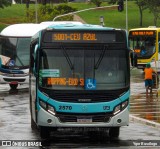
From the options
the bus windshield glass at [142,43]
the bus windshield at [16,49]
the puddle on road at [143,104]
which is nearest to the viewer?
the puddle on road at [143,104]

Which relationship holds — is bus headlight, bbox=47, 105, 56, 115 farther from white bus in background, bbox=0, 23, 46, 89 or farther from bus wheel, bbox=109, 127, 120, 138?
white bus in background, bbox=0, 23, 46, 89

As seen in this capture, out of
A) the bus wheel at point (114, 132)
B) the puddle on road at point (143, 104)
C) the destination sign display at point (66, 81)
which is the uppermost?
the destination sign display at point (66, 81)

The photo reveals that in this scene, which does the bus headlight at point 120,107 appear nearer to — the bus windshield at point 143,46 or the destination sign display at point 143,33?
the destination sign display at point 143,33

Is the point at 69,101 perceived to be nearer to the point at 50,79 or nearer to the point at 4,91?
the point at 50,79

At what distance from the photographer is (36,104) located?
61.5ft

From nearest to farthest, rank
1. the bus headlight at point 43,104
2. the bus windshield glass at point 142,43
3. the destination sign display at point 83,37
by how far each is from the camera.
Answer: the bus headlight at point 43,104 → the destination sign display at point 83,37 → the bus windshield glass at point 142,43

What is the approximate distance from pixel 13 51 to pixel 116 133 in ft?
68.3

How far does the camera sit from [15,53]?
130ft

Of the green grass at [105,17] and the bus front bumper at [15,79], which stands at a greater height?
the bus front bumper at [15,79]

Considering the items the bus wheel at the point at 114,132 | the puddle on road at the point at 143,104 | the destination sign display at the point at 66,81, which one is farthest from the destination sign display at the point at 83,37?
the puddle on road at the point at 143,104

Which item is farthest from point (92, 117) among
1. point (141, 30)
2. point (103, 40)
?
point (141, 30)

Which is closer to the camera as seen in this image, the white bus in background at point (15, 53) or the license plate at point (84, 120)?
the license plate at point (84, 120)

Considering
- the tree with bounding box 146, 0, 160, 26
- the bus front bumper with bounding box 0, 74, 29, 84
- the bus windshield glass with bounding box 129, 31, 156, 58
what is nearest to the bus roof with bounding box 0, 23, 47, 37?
the bus front bumper with bounding box 0, 74, 29, 84

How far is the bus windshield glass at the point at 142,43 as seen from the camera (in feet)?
184
